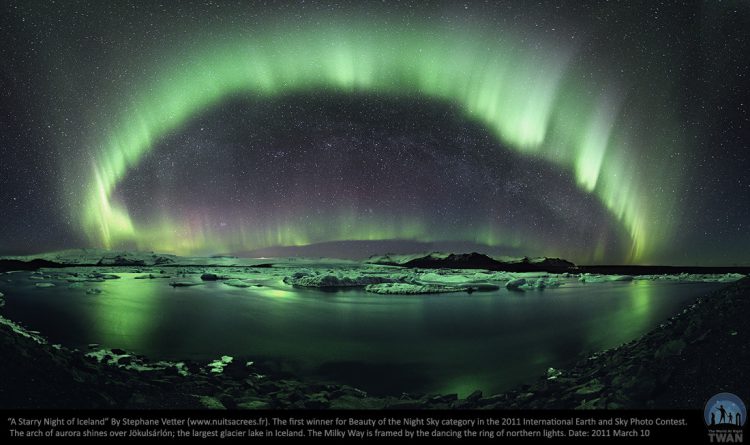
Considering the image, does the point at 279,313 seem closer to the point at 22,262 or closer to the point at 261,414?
the point at 261,414

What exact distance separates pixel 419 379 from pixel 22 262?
14595 centimetres

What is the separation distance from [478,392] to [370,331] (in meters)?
9.24

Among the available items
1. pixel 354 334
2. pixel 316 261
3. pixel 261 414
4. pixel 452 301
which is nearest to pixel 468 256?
pixel 316 261

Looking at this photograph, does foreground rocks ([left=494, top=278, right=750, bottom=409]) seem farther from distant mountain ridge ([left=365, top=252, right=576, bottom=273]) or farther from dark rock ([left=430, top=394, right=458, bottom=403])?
distant mountain ridge ([left=365, top=252, right=576, bottom=273])

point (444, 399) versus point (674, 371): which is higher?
point (674, 371)

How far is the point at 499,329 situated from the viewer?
16562mm

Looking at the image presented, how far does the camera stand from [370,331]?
16.0m

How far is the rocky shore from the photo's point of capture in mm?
5488

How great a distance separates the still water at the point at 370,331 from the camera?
33.4 ft

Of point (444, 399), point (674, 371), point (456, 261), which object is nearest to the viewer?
point (674, 371)

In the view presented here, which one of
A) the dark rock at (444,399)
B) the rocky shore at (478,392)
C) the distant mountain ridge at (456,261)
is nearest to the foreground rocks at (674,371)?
the rocky shore at (478,392)

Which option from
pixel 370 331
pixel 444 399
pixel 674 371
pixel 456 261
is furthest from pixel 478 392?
pixel 456 261

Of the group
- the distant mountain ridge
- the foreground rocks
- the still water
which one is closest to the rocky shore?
the foreground rocks

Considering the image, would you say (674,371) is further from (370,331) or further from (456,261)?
(456,261)
